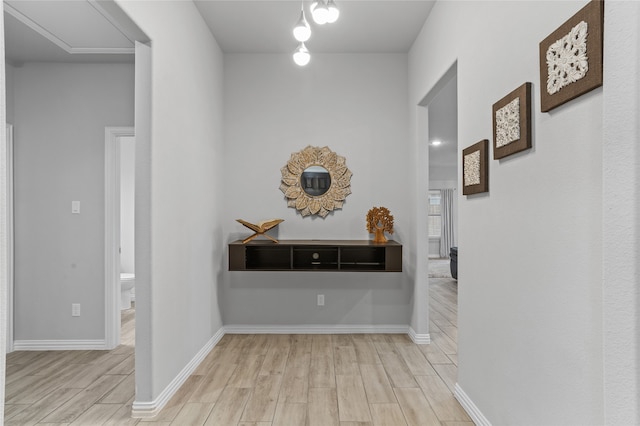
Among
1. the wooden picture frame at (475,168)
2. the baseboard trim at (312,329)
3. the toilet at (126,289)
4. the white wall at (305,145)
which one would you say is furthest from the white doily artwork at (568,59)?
the toilet at (126,289)

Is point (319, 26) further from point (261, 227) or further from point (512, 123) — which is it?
point (512, 123)

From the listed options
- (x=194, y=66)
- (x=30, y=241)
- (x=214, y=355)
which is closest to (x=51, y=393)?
(x=214, y=355)

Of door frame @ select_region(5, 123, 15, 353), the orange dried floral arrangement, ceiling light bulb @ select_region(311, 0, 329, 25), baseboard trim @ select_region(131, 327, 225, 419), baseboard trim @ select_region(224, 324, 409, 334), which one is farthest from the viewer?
baseboard trim @ select_region(224, 324, 409, 334)

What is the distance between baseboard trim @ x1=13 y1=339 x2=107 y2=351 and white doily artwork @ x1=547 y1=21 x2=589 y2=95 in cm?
388

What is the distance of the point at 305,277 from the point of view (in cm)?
398

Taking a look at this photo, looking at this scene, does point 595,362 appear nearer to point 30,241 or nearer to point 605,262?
point 605,262

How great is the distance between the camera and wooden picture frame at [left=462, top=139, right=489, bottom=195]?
208cm

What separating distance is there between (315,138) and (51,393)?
9.89 ft

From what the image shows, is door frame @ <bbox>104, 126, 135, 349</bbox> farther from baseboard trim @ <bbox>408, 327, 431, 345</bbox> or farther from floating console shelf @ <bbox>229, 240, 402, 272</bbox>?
baseboard trim @ <bbox>408, 327, 431, 345</bbox>

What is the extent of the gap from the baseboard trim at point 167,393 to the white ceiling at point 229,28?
96.3 inches

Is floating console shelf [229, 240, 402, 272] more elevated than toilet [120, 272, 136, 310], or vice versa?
floating console shelf [229, 240, 402, 272]

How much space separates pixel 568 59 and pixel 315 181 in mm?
2812

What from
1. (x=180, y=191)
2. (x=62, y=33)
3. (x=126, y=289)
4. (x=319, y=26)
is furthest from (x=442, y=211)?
(x=62, y=33)

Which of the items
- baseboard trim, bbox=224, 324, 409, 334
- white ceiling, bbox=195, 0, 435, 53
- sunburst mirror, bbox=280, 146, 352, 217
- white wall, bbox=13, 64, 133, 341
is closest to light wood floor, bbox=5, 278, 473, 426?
baseboard trim, bbox=224, 324, 409, 334
